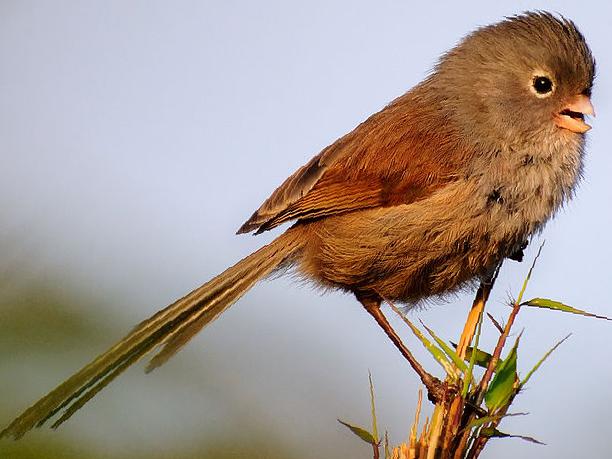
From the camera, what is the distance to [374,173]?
4.20m

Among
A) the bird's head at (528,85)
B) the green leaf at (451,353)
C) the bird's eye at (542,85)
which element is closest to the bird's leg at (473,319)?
the green leaf at (451,353)

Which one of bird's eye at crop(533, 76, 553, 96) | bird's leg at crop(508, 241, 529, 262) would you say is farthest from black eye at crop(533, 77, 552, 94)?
bird's leg at crop(508, 241, 529, 262)

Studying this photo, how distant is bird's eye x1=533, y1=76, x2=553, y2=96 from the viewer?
167 inches

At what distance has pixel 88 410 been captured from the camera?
335cm

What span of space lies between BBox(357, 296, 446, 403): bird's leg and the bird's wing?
1.66ft

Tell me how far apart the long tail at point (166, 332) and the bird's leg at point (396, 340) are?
468mm

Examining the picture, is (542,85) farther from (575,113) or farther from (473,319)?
(473,319)

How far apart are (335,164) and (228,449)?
4.87ft

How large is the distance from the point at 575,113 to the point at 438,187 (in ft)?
2.68

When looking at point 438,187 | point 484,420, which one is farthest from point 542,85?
point 484,420

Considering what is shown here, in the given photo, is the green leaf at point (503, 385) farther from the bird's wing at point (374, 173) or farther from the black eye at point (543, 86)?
the black eye at point (543, 86)

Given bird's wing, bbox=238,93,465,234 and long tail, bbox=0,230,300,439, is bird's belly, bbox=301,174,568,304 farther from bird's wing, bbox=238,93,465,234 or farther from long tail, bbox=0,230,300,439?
long tail, bbox=0,230,300,439

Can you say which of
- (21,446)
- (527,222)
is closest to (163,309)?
(21,446)

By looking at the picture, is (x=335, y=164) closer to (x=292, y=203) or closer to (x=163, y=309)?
(x=292, y=203)
